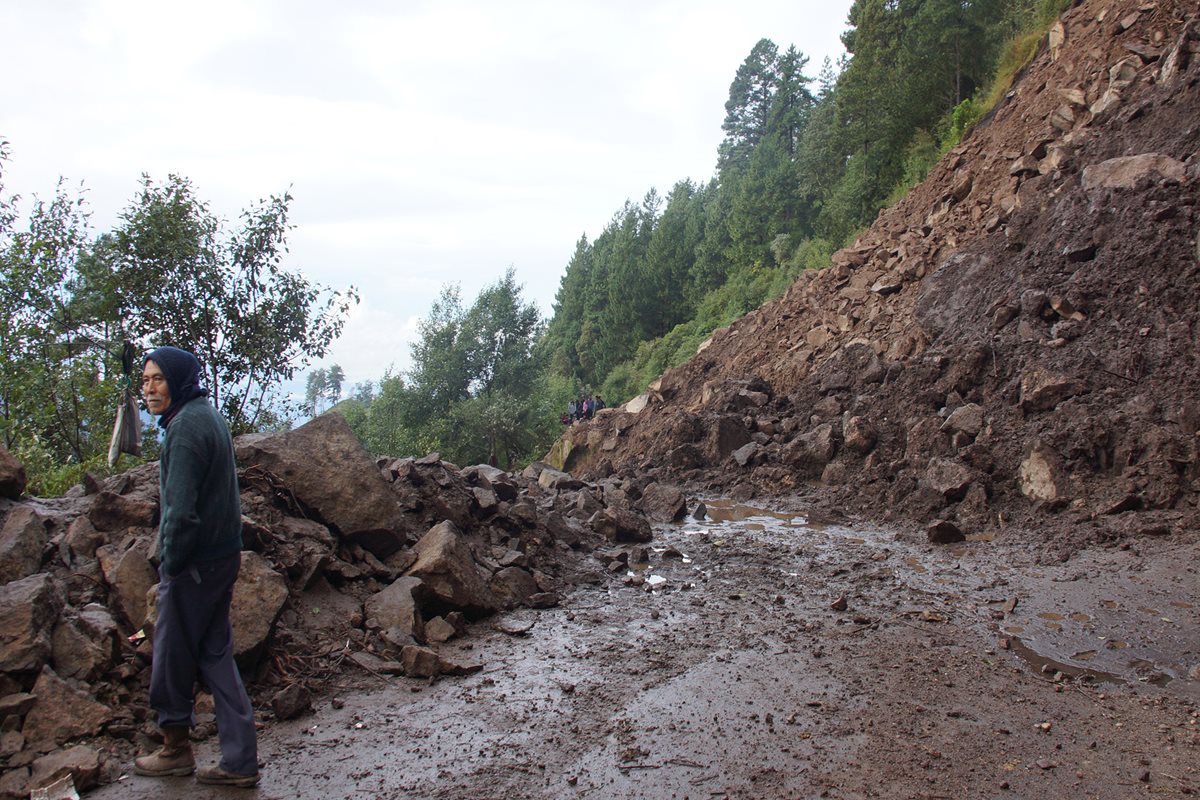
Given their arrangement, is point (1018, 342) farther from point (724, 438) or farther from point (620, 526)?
point (620, 526)

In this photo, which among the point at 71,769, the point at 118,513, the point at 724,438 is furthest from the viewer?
the point at 724,438

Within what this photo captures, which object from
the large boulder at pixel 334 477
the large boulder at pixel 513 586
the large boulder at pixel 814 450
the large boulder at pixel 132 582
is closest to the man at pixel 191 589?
the large boulder at pixel 132 582

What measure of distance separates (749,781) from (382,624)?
3.22 meters

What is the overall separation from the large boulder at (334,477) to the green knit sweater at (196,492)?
282 cm

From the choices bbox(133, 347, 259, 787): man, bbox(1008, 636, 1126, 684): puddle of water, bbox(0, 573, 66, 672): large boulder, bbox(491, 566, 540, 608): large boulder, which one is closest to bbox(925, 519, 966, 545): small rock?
bbox(1008, 636, 1126, 684): puddle of water

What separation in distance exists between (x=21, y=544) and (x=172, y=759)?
2177 millimetres

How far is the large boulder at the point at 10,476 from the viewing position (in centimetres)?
541

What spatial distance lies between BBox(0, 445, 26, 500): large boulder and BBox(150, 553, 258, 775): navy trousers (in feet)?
8.56

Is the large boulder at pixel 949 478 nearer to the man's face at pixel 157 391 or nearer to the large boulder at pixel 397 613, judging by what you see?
the large boulder at pixel 397 613

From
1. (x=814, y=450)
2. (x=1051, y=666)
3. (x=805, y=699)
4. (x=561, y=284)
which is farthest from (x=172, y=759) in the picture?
(x=561, y=284)

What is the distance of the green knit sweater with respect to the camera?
12.1ft

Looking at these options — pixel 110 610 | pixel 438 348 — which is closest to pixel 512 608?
pixel 110 610

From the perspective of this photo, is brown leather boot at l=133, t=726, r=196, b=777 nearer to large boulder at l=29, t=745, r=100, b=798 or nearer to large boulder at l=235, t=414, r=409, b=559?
large boulder at l=29, t=745, r=100, b=798

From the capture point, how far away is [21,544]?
16.4ft
